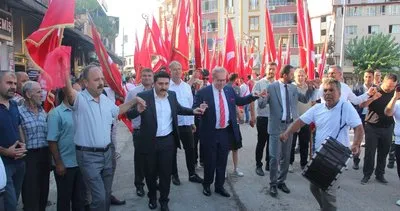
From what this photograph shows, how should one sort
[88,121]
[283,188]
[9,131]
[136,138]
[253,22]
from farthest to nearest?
[253,22], [283,188], [136,138], [88,121], [9,131]

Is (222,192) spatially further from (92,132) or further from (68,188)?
(92,132)

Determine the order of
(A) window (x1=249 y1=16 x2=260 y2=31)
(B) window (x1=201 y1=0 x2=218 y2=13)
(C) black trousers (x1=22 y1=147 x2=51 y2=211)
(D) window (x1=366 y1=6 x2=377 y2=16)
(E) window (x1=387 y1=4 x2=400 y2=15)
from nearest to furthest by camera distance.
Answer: (C) black trousers (x1=22 y1=147 x2=51 y2=211) → (A) window (x1=249 y1=16 x2=260 y2=31) → (B) window (x1=201 y1=0 x2=218 y2=13) → (E) window (x1=387 y1=4 x2=400 y2=15) → (D) window (x1=366 y1=6 x2=377 y2=16)

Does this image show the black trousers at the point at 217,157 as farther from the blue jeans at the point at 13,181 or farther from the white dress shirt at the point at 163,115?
the blue jeans at the point at 13,181

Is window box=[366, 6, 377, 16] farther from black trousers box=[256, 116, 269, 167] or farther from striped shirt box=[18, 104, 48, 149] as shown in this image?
striped shirt box=[18, 104, 48, 149]

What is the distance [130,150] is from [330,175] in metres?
6.64

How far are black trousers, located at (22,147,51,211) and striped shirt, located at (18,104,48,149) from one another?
0.29 feet

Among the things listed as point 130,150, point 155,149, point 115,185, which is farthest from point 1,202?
point 130,150

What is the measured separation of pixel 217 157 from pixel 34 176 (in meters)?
2.65

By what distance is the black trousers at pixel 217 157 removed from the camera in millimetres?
6055

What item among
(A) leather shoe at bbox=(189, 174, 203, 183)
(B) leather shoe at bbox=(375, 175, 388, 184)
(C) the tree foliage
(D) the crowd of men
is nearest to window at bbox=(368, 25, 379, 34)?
(C) the tree foliage

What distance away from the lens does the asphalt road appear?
18.4 feet

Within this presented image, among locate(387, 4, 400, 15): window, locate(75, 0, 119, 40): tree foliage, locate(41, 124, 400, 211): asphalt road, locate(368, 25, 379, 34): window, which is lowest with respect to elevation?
locate(41, 124, 400, 211): asphalt road

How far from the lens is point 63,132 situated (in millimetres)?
4559

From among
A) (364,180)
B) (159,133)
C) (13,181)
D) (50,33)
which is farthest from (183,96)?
(364,180)
